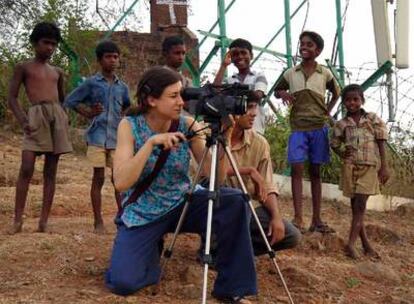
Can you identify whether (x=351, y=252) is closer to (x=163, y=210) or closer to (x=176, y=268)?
(x=176, y=268)

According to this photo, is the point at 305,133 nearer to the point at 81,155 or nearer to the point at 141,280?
the point at 141,280

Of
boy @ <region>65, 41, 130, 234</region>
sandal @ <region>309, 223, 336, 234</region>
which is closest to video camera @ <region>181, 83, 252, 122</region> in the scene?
boy @ <region>65, 41, 130, 234</region>

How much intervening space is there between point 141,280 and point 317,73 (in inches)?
92.6

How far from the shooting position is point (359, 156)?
4.88 meters

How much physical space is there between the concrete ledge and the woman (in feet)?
12.4

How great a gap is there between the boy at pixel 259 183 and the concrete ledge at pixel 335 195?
10.8 ft

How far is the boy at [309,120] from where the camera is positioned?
5.14 m

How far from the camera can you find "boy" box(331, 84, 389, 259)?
4848mm

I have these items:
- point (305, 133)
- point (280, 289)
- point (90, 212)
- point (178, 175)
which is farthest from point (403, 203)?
point (178, 175)

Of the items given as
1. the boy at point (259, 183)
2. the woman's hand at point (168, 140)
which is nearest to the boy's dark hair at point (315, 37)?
the boy at point (259, 183)

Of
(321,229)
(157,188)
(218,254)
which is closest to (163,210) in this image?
(157,188)

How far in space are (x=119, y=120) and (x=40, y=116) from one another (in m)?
0.53

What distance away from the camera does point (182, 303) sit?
11.5ft

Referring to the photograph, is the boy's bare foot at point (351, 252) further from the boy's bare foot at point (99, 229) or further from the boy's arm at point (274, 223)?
the boy's bare foot at point (99, 229)
